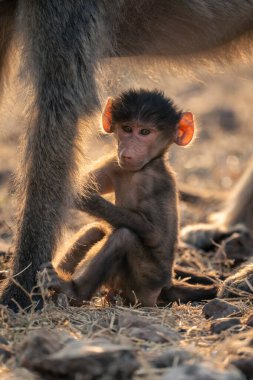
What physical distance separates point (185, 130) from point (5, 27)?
1057 mm

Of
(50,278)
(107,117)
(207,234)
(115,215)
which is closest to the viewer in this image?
(50,278)

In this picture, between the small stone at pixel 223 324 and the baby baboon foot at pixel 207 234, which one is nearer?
the small stone at pixel 223 324

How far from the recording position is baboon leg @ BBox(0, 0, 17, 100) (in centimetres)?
409

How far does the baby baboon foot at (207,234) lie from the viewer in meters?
5.53

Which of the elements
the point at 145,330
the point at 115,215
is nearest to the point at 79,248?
the point at 115,215

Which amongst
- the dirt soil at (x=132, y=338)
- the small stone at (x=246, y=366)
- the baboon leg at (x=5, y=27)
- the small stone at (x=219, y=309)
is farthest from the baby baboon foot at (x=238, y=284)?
A: the baboon leg at (x=5, y=27)

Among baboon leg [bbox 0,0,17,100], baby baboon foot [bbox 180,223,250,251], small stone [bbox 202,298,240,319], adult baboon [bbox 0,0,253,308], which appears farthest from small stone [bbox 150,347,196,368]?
baby baboon foot [bbox 180,223,250,251]

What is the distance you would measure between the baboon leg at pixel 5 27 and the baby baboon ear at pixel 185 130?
3.10 feet

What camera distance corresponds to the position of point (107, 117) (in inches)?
152

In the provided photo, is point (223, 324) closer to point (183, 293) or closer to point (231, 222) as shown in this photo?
point (183, 293)

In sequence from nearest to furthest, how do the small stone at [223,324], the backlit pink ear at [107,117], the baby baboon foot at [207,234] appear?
the small stone at [223,324] → the backlit pink ear at [107,117] → the baby baboon foot at [207,234]

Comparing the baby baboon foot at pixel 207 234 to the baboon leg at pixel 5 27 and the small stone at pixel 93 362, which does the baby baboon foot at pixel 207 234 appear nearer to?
the baboon leg at pixel 5 27

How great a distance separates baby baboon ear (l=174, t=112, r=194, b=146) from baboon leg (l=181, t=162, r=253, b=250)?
5.53ft

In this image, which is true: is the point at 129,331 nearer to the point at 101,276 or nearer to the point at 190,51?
the point at 101,276
